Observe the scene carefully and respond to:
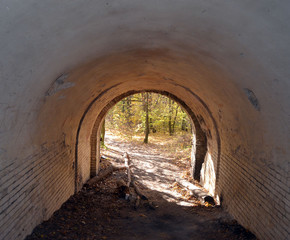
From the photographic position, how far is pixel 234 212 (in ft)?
20.2

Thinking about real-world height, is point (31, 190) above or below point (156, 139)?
above

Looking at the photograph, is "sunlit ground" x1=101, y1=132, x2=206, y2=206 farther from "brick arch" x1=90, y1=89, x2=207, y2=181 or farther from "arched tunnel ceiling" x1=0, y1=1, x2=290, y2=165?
"arched tunnel ceiling" x1=0, y1=1, x2=290, y2=165

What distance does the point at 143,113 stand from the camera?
22516mm

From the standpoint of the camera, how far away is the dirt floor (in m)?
5.34

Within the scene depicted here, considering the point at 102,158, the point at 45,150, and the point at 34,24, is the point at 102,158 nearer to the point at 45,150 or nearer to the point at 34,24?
the point at 45,150

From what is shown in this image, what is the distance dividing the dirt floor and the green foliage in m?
12.1

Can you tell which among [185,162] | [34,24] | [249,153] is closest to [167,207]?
[249,153]

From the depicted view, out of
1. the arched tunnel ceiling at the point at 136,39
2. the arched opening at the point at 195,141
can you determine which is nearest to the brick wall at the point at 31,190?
the arched tunnel ceiling at the point at 136,39

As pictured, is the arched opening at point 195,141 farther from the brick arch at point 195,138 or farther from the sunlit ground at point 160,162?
the sunlit ground at point 160,162

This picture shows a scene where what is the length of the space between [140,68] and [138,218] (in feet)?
13.1

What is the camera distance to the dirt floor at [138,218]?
5336mm

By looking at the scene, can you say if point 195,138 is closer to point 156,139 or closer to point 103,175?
point 103,175

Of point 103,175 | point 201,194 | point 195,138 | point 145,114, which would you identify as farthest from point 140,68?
point 145,114

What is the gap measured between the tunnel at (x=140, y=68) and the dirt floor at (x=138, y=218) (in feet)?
1.22
